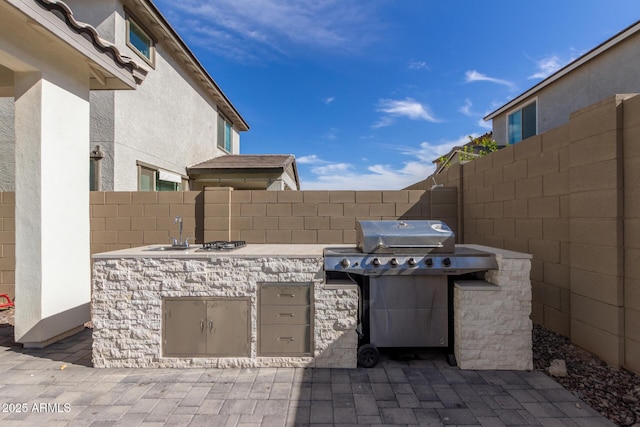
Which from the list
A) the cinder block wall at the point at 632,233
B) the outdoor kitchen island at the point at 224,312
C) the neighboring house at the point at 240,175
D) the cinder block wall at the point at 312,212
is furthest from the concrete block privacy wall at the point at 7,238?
the cinder block wall at the point at 632,233

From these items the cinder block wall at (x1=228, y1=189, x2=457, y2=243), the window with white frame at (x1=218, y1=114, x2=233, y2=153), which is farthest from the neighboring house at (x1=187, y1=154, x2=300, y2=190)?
the cinder block wall at (x1=228, y1=189, x2=457, y2=243)

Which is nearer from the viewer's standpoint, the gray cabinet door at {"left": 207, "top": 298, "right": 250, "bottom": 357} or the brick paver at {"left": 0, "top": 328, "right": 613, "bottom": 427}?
the brick paver at {"left": 0, "top": 328, "right": 613, "bottom": 427}

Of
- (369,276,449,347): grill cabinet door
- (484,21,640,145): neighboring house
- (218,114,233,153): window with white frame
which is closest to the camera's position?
(369,276,449,347): grill cabinet door

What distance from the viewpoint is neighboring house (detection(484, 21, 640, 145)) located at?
7.04m

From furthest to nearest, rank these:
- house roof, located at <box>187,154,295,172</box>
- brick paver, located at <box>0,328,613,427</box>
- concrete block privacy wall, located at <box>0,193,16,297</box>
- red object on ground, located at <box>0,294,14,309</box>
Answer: house roof, located at <box>187,154,295,172</box> → concrete block privacy wall, located at <box>0,193,16,297</box> → red object on ground, located at <box>0,294,14,309</box> → brick paver, located at <box>0,328,613,427</box>

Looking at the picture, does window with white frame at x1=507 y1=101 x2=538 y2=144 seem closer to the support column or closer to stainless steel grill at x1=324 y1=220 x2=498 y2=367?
stainless steel grill at x1=324 y1=220 x2=498 y2=367

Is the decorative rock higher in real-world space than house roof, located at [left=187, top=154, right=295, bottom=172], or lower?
lower

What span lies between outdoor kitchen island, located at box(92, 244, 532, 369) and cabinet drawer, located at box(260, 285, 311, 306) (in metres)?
0.01

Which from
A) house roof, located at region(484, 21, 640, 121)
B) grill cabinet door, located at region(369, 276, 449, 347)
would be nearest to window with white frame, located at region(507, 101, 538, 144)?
house roof, located at region(484, 21, 640, 121)

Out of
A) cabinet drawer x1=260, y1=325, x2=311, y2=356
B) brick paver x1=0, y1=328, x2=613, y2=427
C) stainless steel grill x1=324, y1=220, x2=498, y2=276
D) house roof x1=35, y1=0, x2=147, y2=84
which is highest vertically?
house roof x1=35, y1=0, x2=147, y2=84

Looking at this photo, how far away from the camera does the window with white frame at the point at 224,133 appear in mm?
12201

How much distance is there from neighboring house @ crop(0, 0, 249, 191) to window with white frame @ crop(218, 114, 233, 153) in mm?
1399

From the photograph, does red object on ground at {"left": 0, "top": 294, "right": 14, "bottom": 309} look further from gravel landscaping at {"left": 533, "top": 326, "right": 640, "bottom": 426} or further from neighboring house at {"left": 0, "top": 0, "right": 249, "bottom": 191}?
gravel landscaping at {"left": 533, "top": 326, "right": 640, "bottom": 426}

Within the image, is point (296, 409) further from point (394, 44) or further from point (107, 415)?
point (394, 44)
